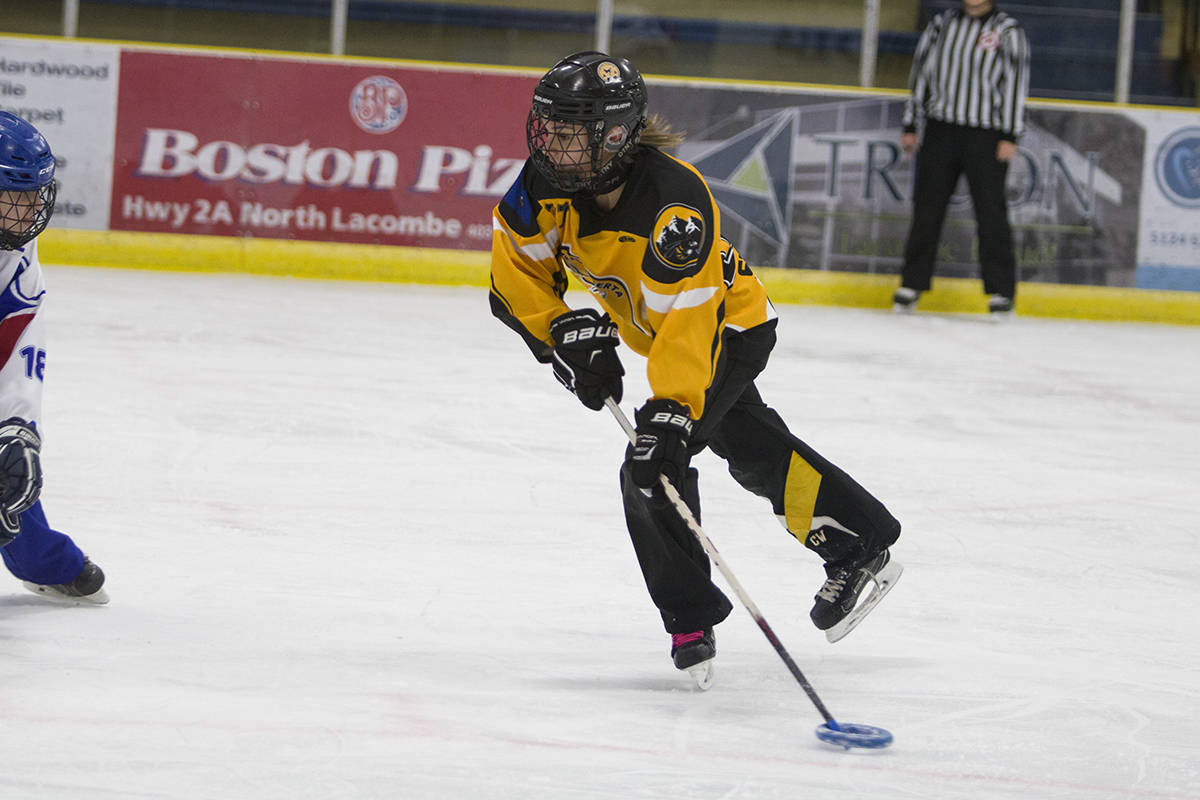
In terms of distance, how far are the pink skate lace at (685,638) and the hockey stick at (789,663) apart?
0.10 m

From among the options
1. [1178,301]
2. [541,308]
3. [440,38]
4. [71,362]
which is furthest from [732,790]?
[440,38]

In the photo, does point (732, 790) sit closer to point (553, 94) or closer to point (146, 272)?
point (553, 94)

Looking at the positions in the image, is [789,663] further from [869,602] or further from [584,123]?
[584,123]

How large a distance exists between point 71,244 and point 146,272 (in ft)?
1.44

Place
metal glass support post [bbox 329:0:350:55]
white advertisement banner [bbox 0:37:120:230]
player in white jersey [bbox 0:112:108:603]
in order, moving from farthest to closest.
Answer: metal glass support post [bbox 329:0:350:55] < white advertisement banner [bbox 0:37:120:230] < player in white jersey [bbox 0:112:108:603]

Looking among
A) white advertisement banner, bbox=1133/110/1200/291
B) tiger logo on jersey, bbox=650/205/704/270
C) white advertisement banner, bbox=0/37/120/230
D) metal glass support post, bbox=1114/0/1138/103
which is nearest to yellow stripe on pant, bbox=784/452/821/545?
tiger logo on jersey, bbox=650/205/704/270

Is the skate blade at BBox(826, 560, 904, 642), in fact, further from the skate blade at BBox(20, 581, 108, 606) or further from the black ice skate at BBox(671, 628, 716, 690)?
the skate blade at BBox(20, 581, 108, 606)

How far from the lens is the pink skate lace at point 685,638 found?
2.63 metres

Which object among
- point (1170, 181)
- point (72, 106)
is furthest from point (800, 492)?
point (1170, 181)

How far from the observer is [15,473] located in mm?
2594

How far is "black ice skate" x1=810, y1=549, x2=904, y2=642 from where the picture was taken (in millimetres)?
2855

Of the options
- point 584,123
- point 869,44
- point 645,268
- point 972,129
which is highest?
point 869,44

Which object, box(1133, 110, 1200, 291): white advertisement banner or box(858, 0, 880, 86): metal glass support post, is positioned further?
box(858, 0, 880, 86): metal glass support post

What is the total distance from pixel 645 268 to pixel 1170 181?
6830 mm
